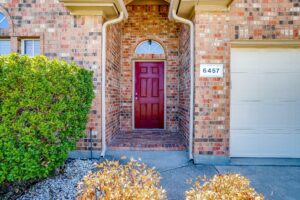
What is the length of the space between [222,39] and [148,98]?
9.08ft

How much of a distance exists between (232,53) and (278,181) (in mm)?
2426

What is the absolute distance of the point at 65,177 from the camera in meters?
3.31

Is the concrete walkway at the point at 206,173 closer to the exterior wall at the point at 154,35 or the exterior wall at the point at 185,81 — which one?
the exterior wall at the point at 185,81

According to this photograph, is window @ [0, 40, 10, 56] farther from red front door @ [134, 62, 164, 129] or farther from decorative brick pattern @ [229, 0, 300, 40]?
decorative brick pattern @ [229, 0, 300, 40]

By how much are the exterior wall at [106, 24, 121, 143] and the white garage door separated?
8.57 feet

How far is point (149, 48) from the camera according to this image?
5.95m

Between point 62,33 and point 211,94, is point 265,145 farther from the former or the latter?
point 62,33

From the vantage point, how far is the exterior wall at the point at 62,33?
4184 mm

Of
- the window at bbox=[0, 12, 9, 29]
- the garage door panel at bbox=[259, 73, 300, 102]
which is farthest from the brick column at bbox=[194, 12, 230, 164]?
the window at bbox=[0, 12, 9, 29]

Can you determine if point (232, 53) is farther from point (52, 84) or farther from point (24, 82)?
point (24, 82)

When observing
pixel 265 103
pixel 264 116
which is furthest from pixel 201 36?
pixel 264 116

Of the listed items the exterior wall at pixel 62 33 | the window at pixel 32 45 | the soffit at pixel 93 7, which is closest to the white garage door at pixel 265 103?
the soffit at pixel 93 7

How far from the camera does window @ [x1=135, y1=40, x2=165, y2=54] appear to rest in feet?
19.5

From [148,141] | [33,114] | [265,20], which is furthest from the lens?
[148,141]
